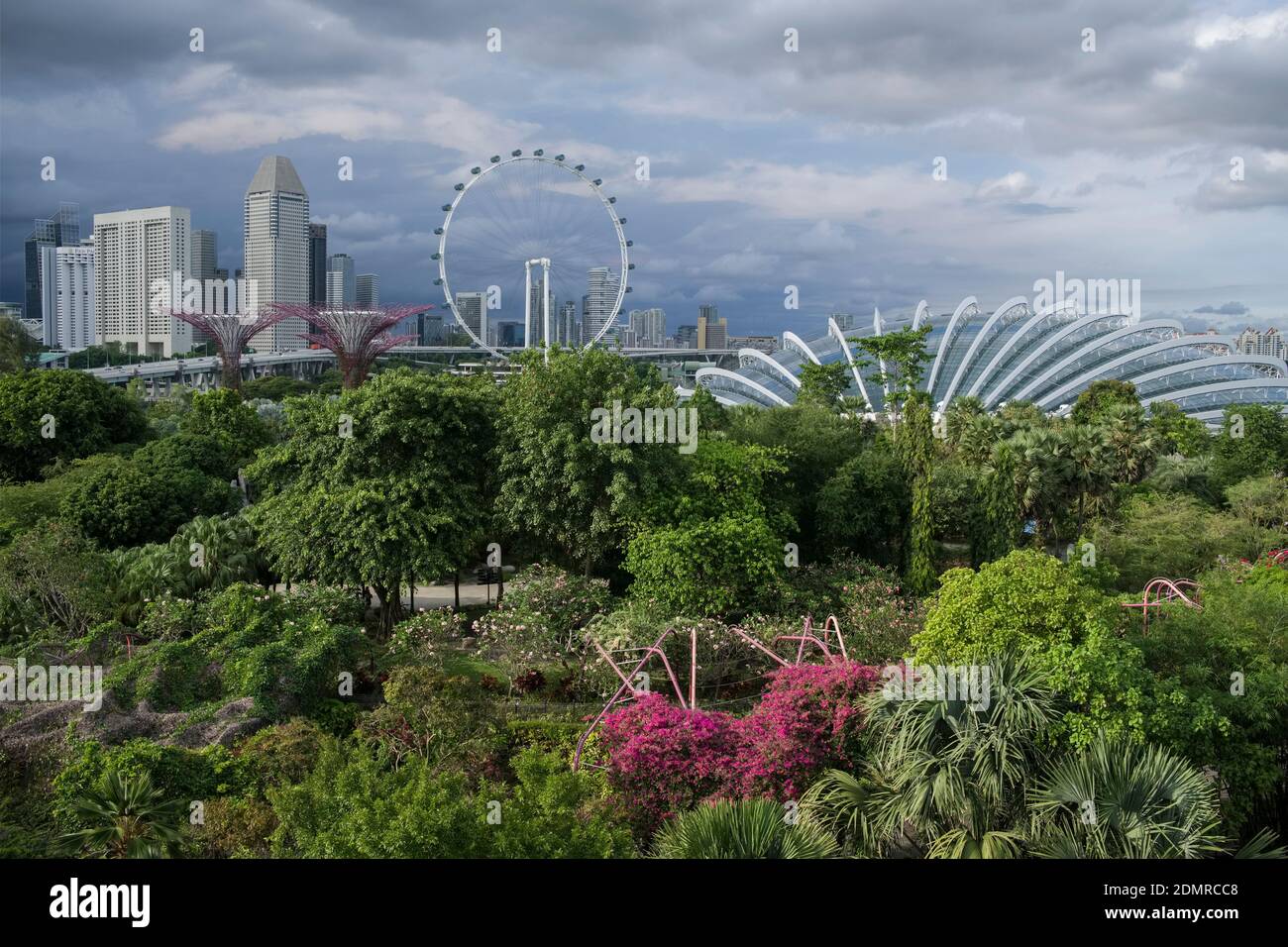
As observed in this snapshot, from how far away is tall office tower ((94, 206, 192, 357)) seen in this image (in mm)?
121188

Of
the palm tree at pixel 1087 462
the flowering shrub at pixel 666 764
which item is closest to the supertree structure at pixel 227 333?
the palm tree at pixel 1087 462

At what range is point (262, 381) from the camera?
82.6m

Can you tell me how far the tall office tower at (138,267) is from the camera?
121188mm

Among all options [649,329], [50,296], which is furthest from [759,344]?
[50,296]

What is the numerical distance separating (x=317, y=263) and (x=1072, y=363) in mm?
104638

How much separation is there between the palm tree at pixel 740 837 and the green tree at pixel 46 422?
27.3 metres

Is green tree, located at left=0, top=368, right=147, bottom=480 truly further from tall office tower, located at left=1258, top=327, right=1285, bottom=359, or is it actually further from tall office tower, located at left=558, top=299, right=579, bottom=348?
tall office tower, located at left=1258, top=327, right=1285, bottom=359

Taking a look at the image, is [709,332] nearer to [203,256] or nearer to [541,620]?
[203,256]

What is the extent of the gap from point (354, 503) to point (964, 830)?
14214 mm

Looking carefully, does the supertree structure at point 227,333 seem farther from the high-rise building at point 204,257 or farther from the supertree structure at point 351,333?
the high-rise building at point 204,257

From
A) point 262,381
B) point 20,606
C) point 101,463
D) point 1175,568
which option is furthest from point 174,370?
point 1175,568

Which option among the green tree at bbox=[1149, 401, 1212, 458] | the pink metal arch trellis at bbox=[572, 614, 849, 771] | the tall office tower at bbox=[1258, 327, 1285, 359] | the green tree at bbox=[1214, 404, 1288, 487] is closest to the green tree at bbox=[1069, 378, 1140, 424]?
the green tree at bbox=[1149, 401, 1212, 458]
